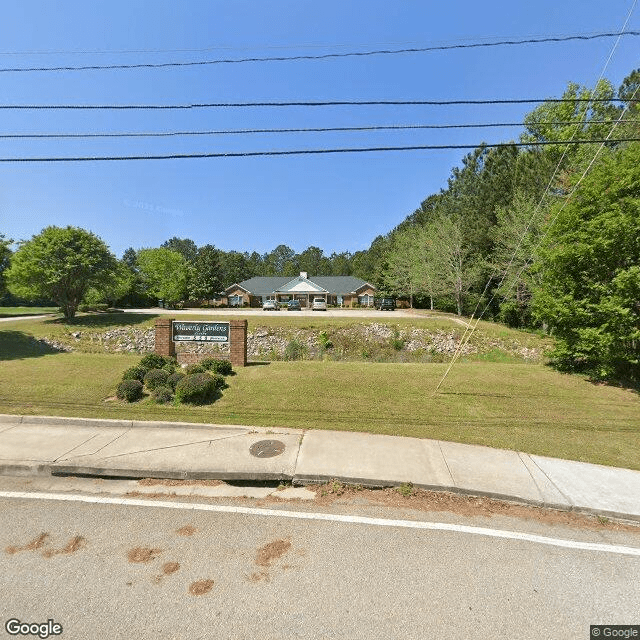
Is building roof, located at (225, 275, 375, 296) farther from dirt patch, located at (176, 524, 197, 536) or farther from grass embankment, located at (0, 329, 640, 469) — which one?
dirt patch, located at (176, 524, 197, 536)

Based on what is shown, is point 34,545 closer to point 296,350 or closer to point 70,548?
point 70,548

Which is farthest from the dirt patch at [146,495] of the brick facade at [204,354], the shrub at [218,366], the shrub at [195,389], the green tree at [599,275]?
the green tree at [599,275]

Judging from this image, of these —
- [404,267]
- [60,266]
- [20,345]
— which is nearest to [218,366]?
[20,345]

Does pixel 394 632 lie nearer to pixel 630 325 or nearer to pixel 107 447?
pixel 107 447

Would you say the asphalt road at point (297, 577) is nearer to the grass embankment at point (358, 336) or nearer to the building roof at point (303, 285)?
the grass embankment at point (358, 336)

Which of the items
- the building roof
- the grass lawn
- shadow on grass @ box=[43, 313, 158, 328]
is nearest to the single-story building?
the building roof

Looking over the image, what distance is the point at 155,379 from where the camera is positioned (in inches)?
330

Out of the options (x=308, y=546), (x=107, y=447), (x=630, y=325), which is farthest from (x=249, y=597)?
(x=630, y=325)

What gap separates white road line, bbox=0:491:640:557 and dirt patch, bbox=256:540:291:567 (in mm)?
472

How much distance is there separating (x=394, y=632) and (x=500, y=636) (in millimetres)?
798

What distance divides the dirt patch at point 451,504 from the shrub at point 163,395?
488 cm

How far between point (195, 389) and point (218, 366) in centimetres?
173

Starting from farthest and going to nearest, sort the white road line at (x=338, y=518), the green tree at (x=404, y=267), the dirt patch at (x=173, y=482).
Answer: the green tree at (x=404, y=267)
the dirt patch at (x=173, y=482)
the white road line at (x=338, y=518)

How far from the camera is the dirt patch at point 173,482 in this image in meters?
4.70
